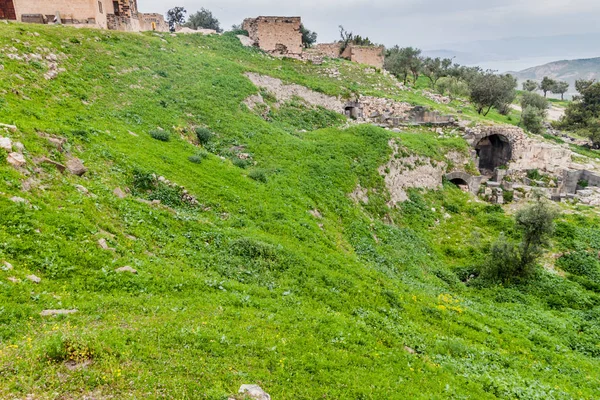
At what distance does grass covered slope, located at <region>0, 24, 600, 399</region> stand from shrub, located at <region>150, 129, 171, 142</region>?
0.34 meters

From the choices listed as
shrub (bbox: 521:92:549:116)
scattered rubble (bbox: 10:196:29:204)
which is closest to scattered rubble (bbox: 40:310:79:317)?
scattered rubble (bbox: 10:196:29:204)

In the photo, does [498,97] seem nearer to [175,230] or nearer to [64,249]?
[175,230]

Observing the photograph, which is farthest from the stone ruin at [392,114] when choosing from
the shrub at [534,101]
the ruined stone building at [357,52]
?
the shrub at [534,101]

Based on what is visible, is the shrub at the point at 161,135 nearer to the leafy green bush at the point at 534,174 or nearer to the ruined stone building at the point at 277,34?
the ruined stone building at the point at 277,34

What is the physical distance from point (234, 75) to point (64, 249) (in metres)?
22.9

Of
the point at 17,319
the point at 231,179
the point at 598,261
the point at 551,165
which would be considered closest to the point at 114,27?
the point at 231,179

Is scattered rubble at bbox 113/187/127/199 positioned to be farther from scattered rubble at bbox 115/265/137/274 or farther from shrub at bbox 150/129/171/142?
shrub at bbox 150/129/171/142

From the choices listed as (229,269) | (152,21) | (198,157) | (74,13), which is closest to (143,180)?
(198,157)

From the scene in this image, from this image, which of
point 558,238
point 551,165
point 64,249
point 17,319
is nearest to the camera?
point 17,319

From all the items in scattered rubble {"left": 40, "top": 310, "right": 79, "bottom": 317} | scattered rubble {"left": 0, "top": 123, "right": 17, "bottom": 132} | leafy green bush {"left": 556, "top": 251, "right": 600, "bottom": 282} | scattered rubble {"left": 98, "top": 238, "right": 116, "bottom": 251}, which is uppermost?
scattered rubble {"left": 0, "top": 123, "right": 17, "bottom": 132}

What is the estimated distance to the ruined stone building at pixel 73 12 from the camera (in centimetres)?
2473

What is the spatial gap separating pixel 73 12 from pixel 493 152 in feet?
125

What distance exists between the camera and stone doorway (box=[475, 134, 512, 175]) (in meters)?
33.8

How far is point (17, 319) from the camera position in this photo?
6500mm
